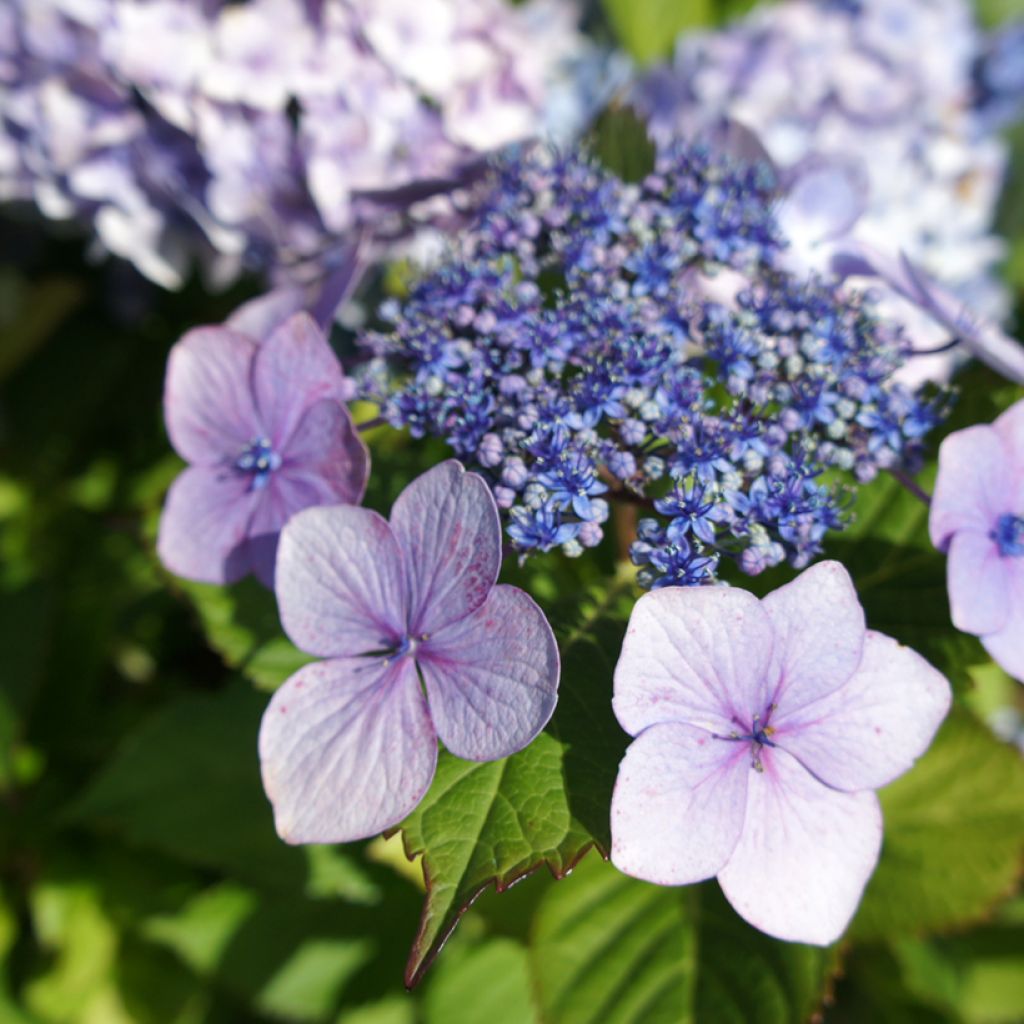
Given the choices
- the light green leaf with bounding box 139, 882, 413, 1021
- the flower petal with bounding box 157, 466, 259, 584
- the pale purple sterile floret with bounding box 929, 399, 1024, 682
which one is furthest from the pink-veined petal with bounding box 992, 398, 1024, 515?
the light green leaf with bounding box 139, 882, 413, 1021

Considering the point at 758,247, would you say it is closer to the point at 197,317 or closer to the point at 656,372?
the point at 656,372

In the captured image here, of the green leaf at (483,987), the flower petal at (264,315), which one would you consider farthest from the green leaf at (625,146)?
the green leaf at (483,987)

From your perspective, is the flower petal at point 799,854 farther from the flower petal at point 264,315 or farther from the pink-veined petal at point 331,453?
the flower petal at point 264,315

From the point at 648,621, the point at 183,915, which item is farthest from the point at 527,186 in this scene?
the point at 183,915

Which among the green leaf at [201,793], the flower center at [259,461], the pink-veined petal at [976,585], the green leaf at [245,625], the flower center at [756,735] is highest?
the pink-veined petal at [976,585]

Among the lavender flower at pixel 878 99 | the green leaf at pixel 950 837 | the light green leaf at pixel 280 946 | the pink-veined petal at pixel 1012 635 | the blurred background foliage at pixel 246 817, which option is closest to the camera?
the pink-veined petal at pixel 1012 635
